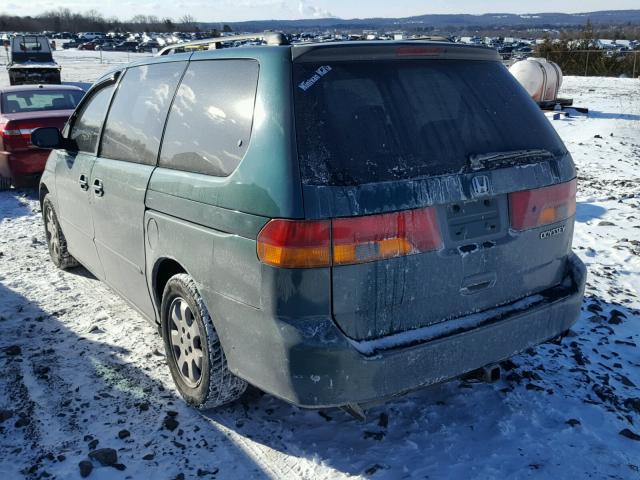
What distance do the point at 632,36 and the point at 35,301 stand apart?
2738 inches

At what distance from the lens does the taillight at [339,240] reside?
7.89 ft

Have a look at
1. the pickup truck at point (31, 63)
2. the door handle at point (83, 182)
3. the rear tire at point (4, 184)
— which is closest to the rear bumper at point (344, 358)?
the door handle at point (83, 182)

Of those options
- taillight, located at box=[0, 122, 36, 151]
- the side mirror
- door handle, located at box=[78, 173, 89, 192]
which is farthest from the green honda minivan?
taillight, located at box=[0, 122, 36, 151]

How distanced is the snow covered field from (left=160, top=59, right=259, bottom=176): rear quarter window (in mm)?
1430

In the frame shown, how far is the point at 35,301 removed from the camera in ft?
16.3

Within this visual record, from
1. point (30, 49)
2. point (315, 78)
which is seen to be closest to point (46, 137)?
point (315, 78)

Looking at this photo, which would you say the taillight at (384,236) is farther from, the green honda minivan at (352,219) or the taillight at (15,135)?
the taillight at (15,135)

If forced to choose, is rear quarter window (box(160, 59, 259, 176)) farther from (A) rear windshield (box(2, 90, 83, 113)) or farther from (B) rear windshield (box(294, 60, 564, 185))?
(A) rear windshield (box(2, 90, 83, 113))

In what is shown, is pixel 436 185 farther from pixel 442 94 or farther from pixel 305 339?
pixel 305 339

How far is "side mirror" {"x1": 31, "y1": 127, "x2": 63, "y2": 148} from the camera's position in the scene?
457cm

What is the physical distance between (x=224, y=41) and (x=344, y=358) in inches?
79.1

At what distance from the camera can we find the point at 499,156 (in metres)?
2.84

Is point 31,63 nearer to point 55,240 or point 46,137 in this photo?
point 55,240

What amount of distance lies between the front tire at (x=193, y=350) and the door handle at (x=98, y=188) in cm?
112
